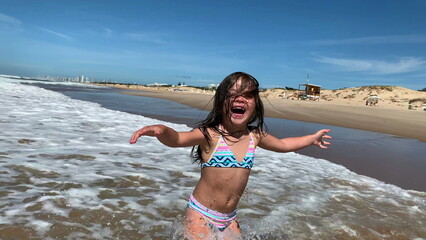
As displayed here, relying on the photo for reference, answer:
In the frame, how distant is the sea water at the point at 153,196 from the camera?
2.84 metres

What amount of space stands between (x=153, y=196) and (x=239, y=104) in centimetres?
167

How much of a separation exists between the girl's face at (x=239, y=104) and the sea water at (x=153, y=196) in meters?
1.09

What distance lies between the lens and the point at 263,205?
11.9ft

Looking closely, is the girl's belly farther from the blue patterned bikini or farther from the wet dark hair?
the wet dark hair

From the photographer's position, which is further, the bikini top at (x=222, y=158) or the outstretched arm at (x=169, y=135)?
the bikini top at (x=222, y=158)

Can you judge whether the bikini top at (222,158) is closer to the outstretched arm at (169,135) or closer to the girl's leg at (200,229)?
the outstretched arm at (169,135)

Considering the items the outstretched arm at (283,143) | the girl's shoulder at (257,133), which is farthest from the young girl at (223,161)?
the outstretched arm at (283,143)

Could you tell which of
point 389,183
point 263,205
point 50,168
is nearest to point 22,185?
point 50,168

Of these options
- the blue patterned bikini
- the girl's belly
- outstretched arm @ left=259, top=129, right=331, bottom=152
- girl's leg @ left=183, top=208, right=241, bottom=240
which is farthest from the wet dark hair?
girl's leg @ left=183, top=208, right=241, bottom=240

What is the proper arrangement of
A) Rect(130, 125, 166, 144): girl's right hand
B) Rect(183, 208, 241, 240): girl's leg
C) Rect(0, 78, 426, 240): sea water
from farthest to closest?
Rect(0, 78, 426, 240): sea water, Rect(183, 208, 241, 240): girl's leg, Rect(130, 125, 166, 144): girl's right hand

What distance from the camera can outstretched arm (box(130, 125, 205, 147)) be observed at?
6.59ft

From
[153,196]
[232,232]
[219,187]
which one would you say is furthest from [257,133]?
[153,196]

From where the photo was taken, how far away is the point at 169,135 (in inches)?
89.7

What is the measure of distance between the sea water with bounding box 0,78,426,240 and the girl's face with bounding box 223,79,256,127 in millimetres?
1085
